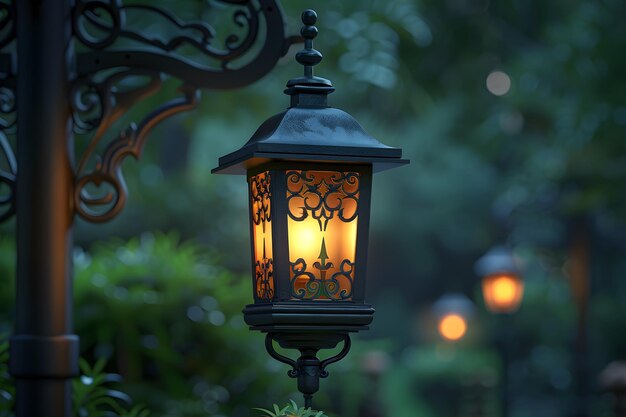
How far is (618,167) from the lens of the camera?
21.4 meters

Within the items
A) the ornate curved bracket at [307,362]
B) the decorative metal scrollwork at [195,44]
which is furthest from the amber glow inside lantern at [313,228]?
the decorative metal scrollwork at [195,44]

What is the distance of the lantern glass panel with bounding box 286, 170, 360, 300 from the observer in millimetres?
4734

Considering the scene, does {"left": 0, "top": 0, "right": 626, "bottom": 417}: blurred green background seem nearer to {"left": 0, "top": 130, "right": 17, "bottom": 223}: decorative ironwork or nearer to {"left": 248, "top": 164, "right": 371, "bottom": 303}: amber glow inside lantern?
{"left": 0, "top": 130, "right": 17, "bottom": 223}: decorative ironwork

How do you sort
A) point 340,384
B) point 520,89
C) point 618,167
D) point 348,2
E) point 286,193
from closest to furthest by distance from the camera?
point 286,193
point 340,384
point 348,2
point 618,167
point 520,89

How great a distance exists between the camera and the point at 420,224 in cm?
3844

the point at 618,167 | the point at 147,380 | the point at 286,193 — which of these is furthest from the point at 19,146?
the point at 618,167

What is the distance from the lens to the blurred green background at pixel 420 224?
25.5 ft

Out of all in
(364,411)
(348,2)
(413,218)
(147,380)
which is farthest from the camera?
(413,218)

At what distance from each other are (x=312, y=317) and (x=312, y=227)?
34cm

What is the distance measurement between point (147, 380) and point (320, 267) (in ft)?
10.6

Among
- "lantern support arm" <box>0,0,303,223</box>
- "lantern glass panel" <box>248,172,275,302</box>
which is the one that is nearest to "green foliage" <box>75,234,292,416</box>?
"lantern support arm" <box>0,0,303,223</box>

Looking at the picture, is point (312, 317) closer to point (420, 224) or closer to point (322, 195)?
point (322, 195)

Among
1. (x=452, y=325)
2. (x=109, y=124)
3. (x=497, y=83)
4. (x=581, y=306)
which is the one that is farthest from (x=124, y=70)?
(x=452, y=325)

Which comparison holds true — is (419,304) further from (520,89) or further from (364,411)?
(364,411)
